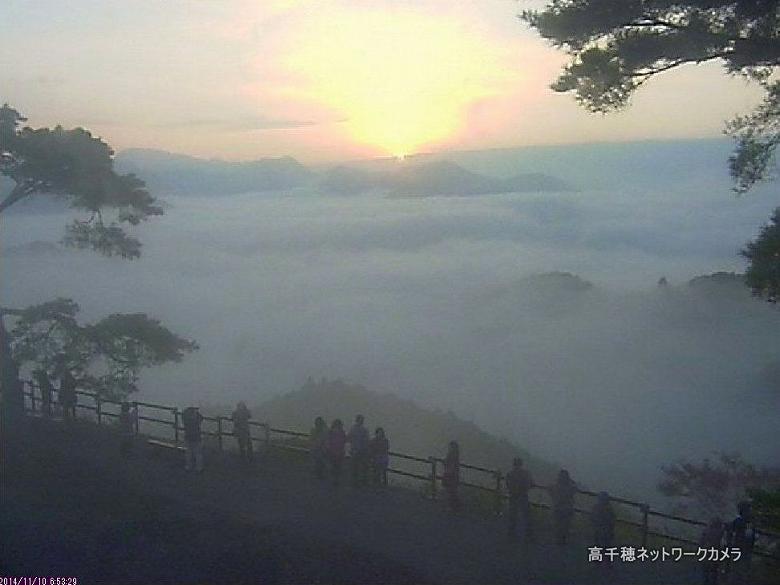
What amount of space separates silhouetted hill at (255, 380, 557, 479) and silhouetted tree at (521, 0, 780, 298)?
18.2 meters

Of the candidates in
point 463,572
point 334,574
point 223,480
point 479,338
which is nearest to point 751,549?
point 463,572

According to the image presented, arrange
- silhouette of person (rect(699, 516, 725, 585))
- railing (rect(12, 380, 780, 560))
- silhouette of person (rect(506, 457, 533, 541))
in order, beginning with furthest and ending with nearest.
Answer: silhouette of person (rect(506, 457, 533, 541)) < railing (rect(12, 380, 780, 560)) < silhouette of person (rect(699, 516, 725, 585))

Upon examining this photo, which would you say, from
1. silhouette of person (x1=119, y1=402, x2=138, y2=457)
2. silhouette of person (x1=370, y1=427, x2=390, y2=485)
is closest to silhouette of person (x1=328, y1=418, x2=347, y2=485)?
silhouette of person (x1=370, y1=427, x2=390, y2=485)

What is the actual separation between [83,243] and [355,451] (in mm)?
7102

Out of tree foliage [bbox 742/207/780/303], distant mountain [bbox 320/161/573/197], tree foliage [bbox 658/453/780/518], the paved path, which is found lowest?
tree foliage [bbox 658/453/780/518]

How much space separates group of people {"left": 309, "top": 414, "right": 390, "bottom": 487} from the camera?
898 cm

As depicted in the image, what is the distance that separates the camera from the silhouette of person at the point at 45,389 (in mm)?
12672

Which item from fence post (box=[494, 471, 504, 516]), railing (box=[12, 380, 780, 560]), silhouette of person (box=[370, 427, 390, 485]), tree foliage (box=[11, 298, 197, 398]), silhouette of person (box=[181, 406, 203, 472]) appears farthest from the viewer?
tree foliage (box=[11, 298, 197, 398])

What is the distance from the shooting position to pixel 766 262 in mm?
6199

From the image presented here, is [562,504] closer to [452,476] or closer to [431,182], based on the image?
[452,476]

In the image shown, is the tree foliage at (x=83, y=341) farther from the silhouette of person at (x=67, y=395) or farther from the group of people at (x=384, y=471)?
the silhouette of person at (x=67, y=395)

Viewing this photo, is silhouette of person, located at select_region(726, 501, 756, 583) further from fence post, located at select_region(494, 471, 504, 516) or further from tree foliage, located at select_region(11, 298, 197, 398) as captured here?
tree foliage, located at select_region(11, 298, 197, 398)

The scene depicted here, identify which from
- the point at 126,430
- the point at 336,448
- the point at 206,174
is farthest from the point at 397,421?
the point at 336,448

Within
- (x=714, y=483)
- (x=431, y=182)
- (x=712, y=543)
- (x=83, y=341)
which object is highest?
(x=431, y=182)
